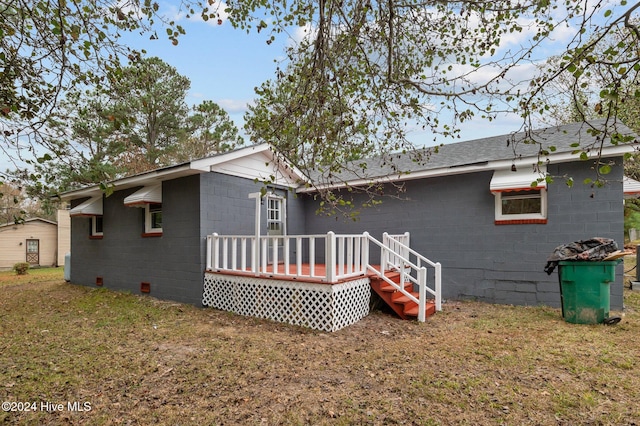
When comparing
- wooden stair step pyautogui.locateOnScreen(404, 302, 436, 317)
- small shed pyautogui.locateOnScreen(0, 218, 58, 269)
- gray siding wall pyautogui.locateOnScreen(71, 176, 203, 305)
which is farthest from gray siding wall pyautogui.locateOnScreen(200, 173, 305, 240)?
small shed pyautogui.locateOnScreen(0, 218, 58, 269)

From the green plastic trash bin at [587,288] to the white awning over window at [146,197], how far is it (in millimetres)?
8054

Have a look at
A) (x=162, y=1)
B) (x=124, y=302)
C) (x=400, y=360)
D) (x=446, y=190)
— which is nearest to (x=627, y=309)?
(x=446, y=190)

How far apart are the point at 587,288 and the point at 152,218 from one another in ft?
29.4

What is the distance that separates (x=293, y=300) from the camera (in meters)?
5.82

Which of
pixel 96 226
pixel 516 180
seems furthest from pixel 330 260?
pixel 96 226

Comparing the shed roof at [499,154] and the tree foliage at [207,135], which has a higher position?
the tree foliage at [207,135]

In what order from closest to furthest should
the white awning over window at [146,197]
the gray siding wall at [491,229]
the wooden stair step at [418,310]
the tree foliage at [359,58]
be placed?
the tree foliage at [359,58] → the wooden stair step at [418,310] → the gray siding wall at [491,229] → the white awning over window at [146,197]

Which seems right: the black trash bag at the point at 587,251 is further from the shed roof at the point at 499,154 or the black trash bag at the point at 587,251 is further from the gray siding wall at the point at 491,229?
the shed roof at the point at 499,154

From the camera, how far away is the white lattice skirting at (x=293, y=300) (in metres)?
5.47

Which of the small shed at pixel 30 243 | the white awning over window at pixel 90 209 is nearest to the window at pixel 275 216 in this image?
the white awning over window at pixel 90 209

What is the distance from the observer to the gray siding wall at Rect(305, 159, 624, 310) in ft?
20.1

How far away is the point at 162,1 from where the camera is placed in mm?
3379

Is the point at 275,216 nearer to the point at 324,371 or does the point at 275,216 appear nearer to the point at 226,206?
the point at 226,206

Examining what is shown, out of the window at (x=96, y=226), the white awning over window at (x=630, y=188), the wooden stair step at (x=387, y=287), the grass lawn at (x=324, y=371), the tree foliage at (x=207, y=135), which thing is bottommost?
the grass lawn at (x=324, y=371)
